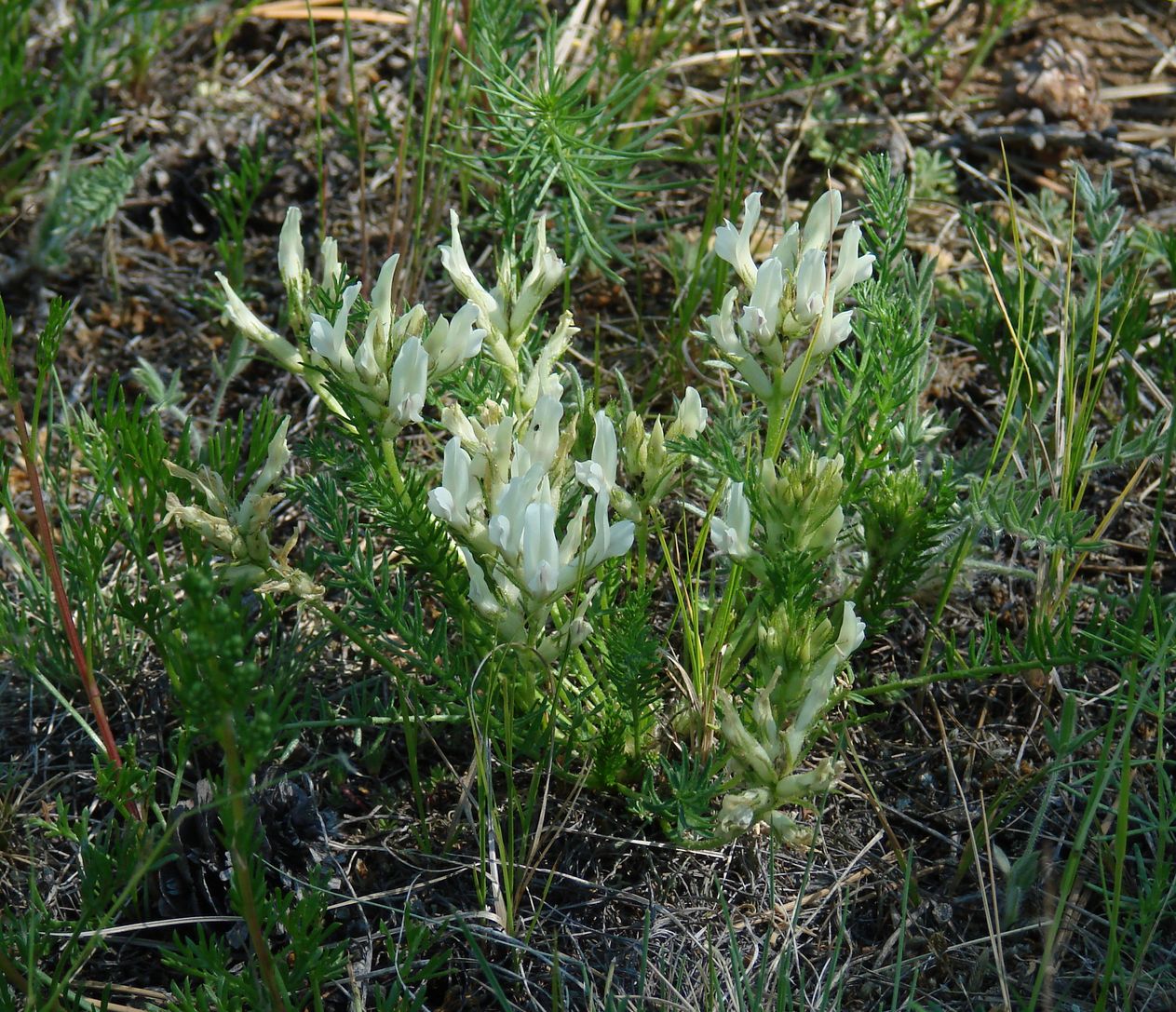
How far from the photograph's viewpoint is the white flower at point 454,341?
179cm

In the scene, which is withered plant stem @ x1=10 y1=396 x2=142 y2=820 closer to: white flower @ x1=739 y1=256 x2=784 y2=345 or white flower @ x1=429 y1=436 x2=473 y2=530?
white flower @ x1=429 y1=436 x2=473 y2=530

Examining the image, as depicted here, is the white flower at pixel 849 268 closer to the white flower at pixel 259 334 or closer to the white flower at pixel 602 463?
the white flower at pixel 602 463

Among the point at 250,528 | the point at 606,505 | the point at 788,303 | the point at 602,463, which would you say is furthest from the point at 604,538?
the point at 250,528

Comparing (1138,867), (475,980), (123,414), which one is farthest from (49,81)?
(1138,867)

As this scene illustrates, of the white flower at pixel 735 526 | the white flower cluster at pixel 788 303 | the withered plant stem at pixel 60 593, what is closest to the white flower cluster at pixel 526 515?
the white flower at pixel 735 526

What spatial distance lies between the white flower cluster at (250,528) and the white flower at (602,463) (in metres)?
0.45

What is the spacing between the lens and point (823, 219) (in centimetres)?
184

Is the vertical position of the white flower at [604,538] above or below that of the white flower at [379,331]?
below

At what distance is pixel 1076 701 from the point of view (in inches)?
77.8

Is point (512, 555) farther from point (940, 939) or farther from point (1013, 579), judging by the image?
point (1013, 579)

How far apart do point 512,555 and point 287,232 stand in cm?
69

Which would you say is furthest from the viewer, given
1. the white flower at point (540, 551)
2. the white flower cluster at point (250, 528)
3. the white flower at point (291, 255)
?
the white flower at point (291, 255)

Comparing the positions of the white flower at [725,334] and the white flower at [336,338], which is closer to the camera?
the white flower at [336,338]

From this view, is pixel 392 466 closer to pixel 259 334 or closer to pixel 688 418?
pixel 259 334
